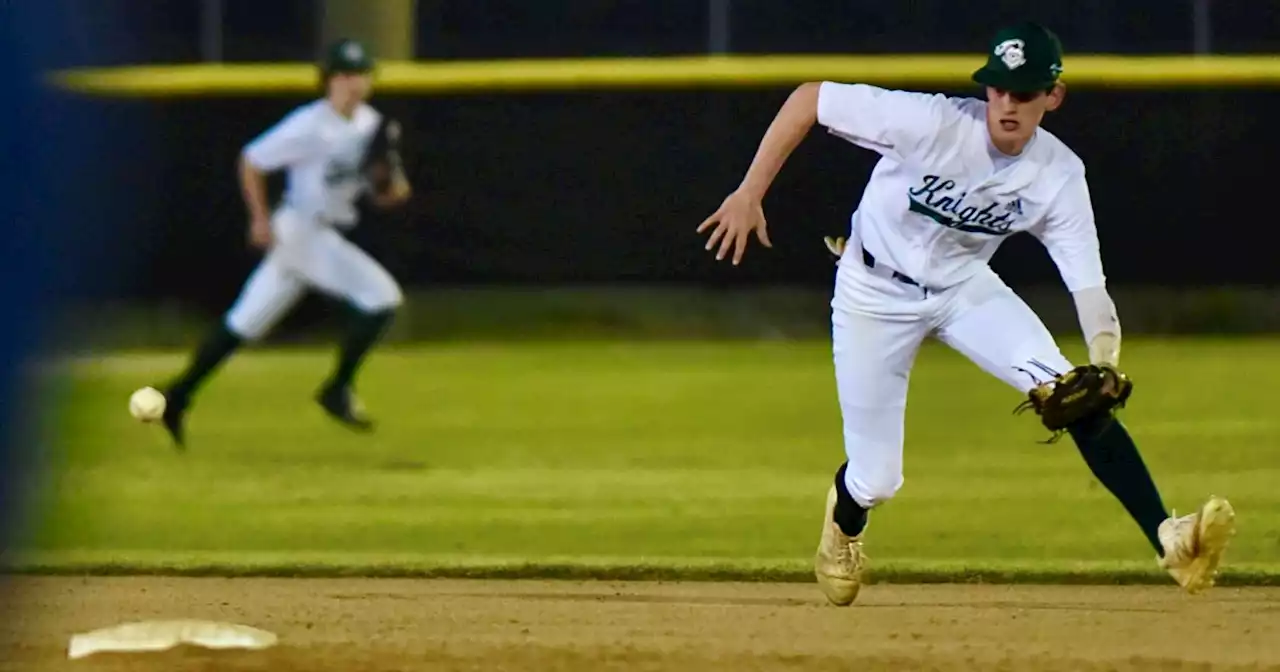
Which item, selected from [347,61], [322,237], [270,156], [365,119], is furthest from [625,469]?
[365,119]

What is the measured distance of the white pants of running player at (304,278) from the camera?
28.9 ft

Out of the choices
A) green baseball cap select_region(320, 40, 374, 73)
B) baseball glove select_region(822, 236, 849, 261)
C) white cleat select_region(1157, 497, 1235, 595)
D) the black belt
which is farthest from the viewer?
green baseball cap select_region(320, 40, 374, 73)

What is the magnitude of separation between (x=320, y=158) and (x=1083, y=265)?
571 centimetres

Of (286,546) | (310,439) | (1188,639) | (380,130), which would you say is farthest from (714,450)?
(1188,639)

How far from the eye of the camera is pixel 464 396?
1026 cm

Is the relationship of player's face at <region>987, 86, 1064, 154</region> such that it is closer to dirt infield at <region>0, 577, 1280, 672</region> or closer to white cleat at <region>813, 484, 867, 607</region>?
white cleat at <region>813, 484, 867, 607</region>

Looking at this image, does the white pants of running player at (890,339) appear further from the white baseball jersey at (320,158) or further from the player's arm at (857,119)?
the white baseball jersey at (320,158)

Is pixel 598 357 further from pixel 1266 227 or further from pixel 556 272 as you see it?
pixel 1266 227

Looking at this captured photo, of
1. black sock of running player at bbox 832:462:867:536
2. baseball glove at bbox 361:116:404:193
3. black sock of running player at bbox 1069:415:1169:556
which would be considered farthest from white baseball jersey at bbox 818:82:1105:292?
baseball glove at bbox 361:116:404:193

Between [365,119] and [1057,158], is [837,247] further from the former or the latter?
[365,119]

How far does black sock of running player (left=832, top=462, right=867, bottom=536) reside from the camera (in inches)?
201

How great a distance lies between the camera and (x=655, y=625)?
5.09 meters

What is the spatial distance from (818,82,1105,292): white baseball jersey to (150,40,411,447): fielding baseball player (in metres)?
4.44

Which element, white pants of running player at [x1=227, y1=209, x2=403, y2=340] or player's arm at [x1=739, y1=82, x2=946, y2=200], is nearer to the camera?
player's arm at [x1=739, y1=82, x2=946, y2=200]
